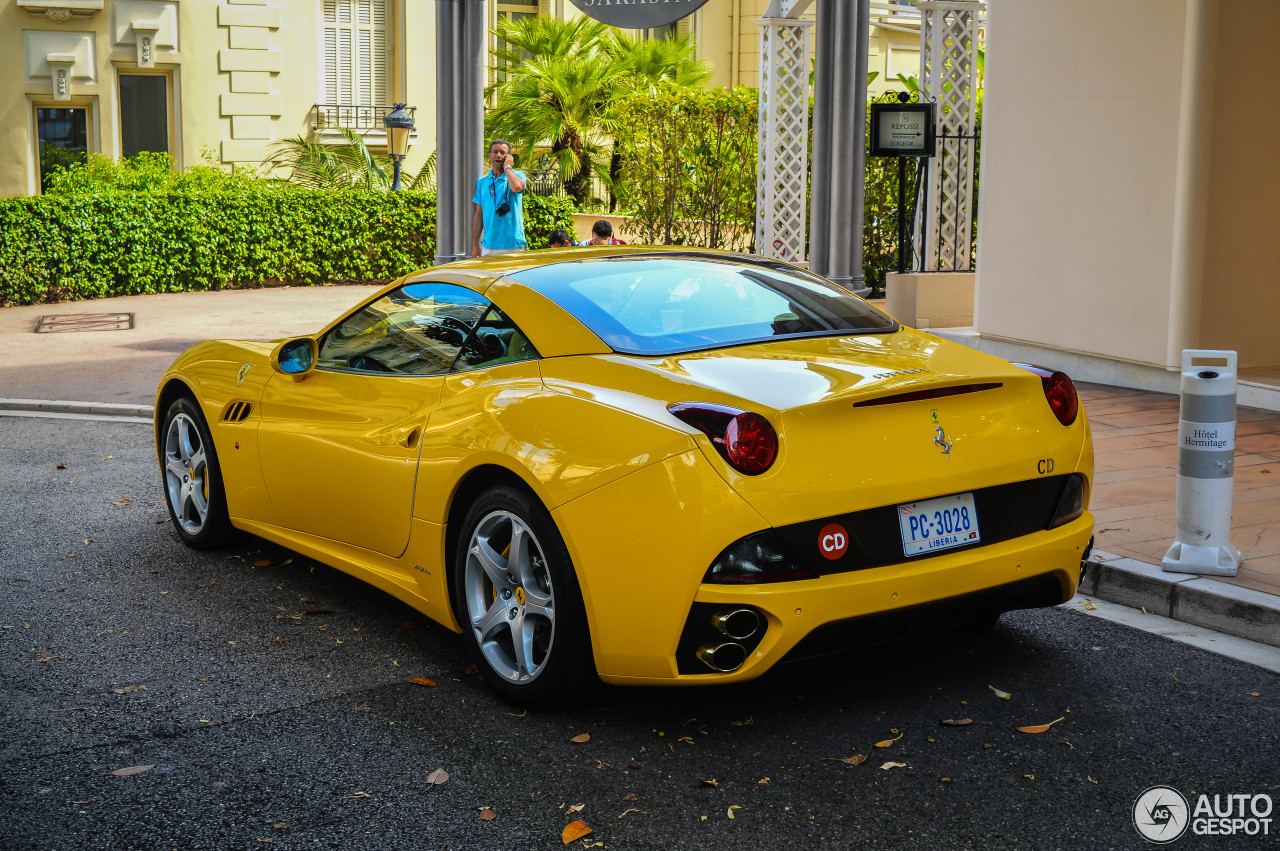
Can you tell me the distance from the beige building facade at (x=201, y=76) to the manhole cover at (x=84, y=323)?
36.2 feet

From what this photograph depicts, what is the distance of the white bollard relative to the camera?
520 cm

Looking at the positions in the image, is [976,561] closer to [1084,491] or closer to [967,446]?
[967,446]

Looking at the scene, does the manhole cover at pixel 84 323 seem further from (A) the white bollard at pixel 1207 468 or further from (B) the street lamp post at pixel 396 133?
(A) the white bollard at pixel 1207 468

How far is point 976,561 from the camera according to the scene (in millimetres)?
3943

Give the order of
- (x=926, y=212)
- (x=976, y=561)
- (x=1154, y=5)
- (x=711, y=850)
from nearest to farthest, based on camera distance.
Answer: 1. (x=711, y=850)
2. (x=976, y=561)
3. (x=1154, y=5)
4. (x=926, y=212)

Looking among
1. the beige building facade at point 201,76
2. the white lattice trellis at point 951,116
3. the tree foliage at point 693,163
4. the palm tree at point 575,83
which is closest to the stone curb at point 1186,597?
the white lattice trellis at point 951,116

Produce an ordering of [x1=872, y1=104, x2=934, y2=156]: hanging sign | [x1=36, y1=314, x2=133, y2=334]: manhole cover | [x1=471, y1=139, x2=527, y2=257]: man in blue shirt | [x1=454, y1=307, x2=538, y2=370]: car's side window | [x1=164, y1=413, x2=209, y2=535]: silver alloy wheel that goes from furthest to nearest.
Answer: [x1=36, y1=314, x2=133, y2=334]: manhole cover
[x1=872, y1=104, x2=934, y2=156]: hanging sign
[x1=471, y1=139, x2=527, y2=257]: man in blue shirt
[x1=164, y1=413, x2=209, y2=535]: silver alloy wheel
[x1=454, y1=307, x2=538, y2=370]: car's side window

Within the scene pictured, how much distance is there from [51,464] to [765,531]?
6206 millimetres

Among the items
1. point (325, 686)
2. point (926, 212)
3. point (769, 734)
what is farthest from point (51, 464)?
point (926, 212)

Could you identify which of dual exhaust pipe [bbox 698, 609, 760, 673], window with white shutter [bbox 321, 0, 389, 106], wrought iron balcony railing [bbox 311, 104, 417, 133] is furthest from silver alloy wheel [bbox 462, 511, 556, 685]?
window with white shutter [bbox 321, 0, 389, 106]

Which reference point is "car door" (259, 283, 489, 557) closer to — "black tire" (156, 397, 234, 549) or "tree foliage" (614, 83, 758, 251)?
"black tire" (156, 397, 234, 549)

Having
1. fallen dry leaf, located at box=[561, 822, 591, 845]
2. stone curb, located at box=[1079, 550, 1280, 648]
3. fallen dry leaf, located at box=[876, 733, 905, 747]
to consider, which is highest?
stone curb, located at box=[1079, 550, 1280, 648]

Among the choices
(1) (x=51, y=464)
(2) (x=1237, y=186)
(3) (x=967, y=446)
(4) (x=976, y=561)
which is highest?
(2) (x=1237, y=186)

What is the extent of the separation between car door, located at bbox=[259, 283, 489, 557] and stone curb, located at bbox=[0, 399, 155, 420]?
16.9ft
